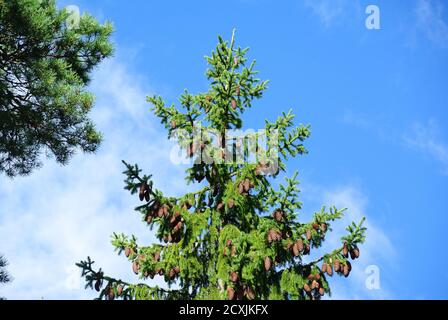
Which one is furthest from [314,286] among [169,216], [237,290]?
[169,216]

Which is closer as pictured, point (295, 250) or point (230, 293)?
point (230, 293)

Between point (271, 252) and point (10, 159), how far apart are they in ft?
29.4

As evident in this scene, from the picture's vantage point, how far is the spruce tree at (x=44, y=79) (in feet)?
41.5

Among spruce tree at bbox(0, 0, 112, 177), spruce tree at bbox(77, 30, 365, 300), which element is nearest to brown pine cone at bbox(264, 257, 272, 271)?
spruce tree at bbox(77, 30, 365, 300)

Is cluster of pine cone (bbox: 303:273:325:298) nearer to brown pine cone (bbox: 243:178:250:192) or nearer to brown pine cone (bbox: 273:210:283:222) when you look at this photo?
brown pine cone (bbox: 273:210:283:222)

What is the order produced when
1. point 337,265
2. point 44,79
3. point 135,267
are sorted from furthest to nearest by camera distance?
point 44,79 < point 135,267 < point 337,265

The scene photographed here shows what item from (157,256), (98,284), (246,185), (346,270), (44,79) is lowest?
(98,284)

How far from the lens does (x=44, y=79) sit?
12609 mm

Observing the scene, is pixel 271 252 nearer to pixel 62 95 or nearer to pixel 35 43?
pixel 62 95

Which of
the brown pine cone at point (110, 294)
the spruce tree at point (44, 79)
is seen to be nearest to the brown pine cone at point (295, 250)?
the brown pine cone at point (110, 294)

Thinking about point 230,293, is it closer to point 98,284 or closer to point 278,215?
point 278,215
